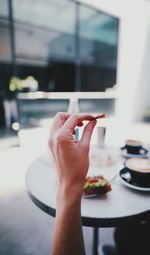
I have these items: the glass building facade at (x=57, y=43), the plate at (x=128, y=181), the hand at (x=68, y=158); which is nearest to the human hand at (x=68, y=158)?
the hand at (x=68, y=158)

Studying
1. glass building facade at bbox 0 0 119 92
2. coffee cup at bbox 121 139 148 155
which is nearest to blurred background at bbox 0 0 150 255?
glass building facade at bbox 0 0 119 92

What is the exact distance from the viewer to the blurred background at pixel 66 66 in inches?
157

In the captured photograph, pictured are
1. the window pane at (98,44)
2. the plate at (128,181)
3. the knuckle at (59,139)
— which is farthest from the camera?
the window pane at (98,44)

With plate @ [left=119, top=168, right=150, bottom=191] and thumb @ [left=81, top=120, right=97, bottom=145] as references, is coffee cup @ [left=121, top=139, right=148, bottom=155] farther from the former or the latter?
thumb @ [left=81, top=120, right=97, bottom=145]

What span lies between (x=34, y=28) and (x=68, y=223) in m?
5.81

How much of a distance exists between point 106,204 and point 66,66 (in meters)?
7.27

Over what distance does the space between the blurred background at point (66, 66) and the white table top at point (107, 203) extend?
1631 mm

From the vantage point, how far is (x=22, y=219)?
1639mm

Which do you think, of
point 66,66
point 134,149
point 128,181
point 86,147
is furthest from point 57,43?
point 86,147

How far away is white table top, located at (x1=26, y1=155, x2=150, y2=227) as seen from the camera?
643 mm

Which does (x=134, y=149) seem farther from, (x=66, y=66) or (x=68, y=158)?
(x=66, y=66)

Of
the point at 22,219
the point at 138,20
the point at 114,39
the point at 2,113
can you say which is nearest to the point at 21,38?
the point at 2,113

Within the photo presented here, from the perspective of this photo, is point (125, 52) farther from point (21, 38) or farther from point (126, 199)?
point (126, 199)

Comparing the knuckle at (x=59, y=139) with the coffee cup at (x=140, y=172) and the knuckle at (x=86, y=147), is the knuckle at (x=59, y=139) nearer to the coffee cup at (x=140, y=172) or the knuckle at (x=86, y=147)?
the knuckle at (x=86, y=147)
